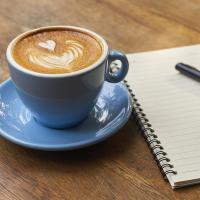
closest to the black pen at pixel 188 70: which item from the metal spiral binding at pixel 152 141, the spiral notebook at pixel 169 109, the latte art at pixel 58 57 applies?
the spiral notebook at pixel 169 109

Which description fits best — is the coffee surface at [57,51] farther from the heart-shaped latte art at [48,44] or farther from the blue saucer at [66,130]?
the blue saucer at [66,130]

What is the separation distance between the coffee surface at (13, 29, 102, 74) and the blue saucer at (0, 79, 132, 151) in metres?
0.10

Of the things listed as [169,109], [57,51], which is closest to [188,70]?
[169,109]

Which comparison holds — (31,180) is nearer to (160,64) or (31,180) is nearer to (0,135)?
(0,135)

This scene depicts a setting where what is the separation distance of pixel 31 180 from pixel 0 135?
10 centimetres

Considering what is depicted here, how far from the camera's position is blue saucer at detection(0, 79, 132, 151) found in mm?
597

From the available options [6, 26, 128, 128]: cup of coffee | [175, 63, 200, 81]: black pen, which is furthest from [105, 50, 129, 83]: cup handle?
[175, 63, 200, 81]: black pen

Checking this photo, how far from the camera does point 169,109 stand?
68 cm

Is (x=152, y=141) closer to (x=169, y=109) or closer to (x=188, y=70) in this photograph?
(x=169, y=109)

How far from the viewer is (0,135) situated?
633mm

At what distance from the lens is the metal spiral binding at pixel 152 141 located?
0.58 metres

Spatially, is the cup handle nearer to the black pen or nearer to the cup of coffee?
the cup of coffee

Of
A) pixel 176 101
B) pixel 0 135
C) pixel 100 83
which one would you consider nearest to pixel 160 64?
pixel 176 101

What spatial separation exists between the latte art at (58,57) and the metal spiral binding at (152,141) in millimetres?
139
